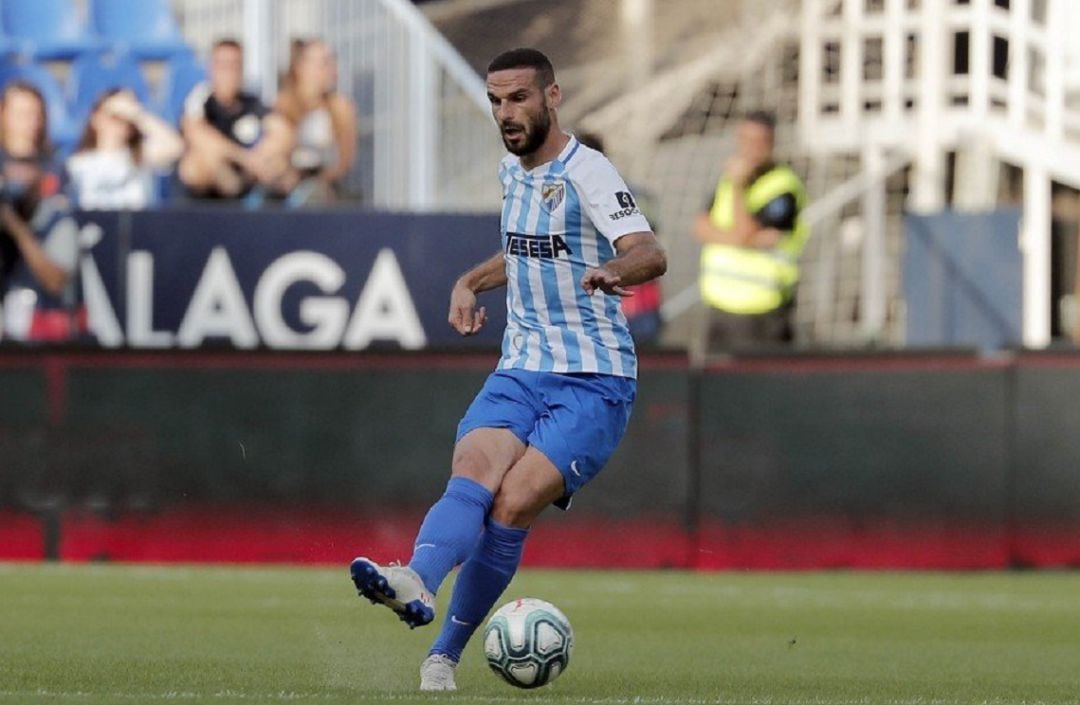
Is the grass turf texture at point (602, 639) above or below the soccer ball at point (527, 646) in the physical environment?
below

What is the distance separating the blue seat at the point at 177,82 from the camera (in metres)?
15.9

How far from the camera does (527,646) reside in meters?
6.80

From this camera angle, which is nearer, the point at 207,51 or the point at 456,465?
the point at 456,465

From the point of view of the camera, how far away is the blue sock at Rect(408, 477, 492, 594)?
20.9ft

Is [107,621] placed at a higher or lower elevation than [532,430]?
lower

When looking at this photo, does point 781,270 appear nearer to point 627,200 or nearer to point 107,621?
point 107,621

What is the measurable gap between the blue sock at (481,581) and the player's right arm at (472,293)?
0.63 m

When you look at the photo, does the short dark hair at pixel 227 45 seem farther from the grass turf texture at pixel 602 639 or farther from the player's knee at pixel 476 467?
the player's knee at pixel 476 467

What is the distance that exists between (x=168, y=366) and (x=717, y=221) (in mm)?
3348

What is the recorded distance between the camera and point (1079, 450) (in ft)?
43.4

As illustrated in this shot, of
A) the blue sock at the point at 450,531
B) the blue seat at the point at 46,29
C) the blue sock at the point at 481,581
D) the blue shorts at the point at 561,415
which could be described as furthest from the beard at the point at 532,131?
the blue seat at the point at 46,29

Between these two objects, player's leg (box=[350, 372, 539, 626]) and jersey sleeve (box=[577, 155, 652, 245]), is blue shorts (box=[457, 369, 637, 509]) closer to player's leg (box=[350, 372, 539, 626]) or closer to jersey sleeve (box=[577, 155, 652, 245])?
player's leg (box=[350, 372, 539, 626])

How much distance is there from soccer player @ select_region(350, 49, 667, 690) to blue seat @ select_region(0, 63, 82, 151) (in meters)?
9.67

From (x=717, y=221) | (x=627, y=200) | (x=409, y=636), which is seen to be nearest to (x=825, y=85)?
(x=717, y=221)
